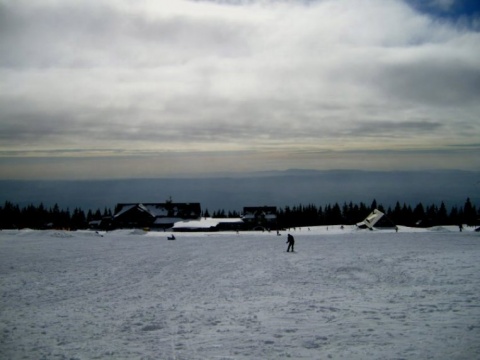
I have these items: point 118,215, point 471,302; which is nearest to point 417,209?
point 118,215

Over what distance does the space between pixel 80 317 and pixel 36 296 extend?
424 cm

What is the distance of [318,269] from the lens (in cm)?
2141

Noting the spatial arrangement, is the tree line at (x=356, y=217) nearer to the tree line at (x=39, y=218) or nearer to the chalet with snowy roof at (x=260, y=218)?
the chalet with snowy roof at (x=260, y=218)

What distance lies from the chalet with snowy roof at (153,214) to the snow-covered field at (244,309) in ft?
180

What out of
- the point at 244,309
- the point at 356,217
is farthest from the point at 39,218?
the point at 244,309

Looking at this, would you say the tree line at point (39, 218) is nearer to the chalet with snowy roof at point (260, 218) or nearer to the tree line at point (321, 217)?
the tree line at point (321, 217)

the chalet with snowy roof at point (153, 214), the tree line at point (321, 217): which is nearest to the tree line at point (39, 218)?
the tree line at point (321, 217)

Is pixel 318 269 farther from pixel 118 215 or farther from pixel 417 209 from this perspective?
pixel 417 209

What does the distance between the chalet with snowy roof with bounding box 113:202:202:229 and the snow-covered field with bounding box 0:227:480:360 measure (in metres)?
54.9

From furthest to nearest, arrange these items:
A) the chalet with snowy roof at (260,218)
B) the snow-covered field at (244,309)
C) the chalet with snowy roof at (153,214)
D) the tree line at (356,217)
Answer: the tree line at (356,217) → the chalet with snowy roof at (260,218) → the chalet with snowy roof at (153,214) → the snow-covered field at (244,309)

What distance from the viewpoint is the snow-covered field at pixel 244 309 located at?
9.67 m

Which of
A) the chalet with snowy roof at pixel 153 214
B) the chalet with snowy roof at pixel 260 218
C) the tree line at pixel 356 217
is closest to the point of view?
the chalet with snowy roof at pixel 153 214

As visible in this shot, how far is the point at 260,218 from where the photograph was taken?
85.3 metres

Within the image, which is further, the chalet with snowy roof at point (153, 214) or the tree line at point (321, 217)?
the tree line at point (321, 217)
